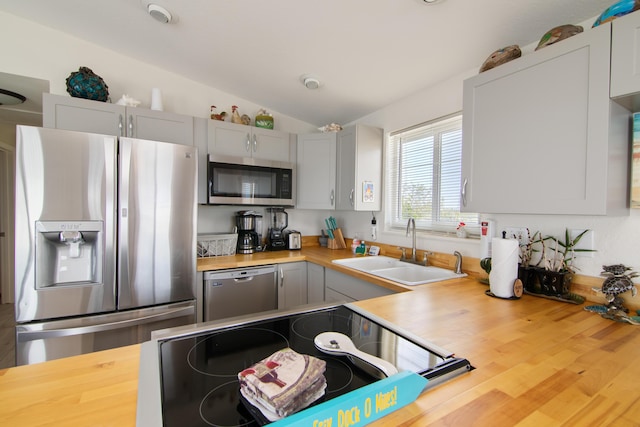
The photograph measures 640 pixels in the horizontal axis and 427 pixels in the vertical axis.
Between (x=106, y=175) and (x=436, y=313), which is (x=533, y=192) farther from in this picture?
(x=106, y=175)

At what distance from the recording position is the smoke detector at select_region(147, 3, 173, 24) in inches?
67.6

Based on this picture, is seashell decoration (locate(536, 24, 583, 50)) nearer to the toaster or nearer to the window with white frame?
the window with white frame

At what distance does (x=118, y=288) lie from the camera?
5.57ft

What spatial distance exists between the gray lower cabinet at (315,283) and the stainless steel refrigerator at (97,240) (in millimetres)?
969

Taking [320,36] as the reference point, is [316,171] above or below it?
below

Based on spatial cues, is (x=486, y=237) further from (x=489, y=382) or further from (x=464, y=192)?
(x=489, y=382)

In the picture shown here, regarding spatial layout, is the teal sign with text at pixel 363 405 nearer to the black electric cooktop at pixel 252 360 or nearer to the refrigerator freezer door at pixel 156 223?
the black electric cooktop at pixel 252 360

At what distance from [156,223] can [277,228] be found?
4.12 feet

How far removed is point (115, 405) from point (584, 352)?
122cm

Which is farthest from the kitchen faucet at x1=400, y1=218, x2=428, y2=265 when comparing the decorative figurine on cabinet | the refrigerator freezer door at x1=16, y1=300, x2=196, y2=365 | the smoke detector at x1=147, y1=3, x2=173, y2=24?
the smoke detector at x1=147, y1=3, x2=173, y2=24

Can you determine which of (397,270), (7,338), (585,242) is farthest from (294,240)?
(7,338)

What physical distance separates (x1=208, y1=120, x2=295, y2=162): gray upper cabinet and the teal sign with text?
2.31 meters

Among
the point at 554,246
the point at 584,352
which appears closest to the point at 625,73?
the point at 554,246

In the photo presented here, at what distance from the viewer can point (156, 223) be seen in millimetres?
1801
